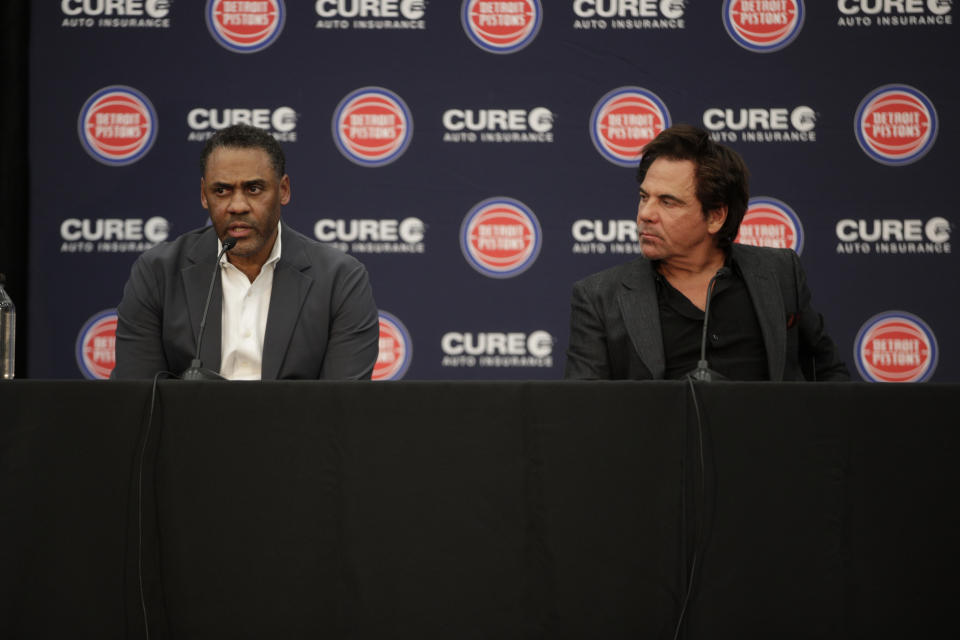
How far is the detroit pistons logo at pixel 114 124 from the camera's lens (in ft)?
11.4

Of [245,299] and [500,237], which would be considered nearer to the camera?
[245,299]

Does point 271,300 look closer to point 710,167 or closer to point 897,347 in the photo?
point 710,167

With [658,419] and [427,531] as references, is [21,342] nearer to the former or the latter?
[427,531]

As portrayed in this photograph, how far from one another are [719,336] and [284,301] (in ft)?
4.02

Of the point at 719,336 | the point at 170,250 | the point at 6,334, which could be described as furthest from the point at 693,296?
the point at 6,334

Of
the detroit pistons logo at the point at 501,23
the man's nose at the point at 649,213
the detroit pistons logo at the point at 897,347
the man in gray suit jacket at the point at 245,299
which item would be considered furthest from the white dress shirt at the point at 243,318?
the detroit pistons logo at the point at 897,347

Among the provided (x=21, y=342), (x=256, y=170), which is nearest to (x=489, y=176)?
(x=256, y=170)

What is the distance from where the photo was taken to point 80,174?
11.4 feet

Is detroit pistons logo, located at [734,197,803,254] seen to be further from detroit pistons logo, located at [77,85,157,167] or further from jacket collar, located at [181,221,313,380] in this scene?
detroit pistons logo, located at [77,85,157,167]

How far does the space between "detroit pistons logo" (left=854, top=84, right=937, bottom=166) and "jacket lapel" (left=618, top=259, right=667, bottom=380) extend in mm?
1473

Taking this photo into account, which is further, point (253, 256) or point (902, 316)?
point (902, 316)

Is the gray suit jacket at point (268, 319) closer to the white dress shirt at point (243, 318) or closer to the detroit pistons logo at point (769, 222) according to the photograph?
the white dress shirt at point (243, 318)

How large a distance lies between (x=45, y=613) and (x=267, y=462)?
1.62 feet

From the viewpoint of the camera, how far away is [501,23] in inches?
137
